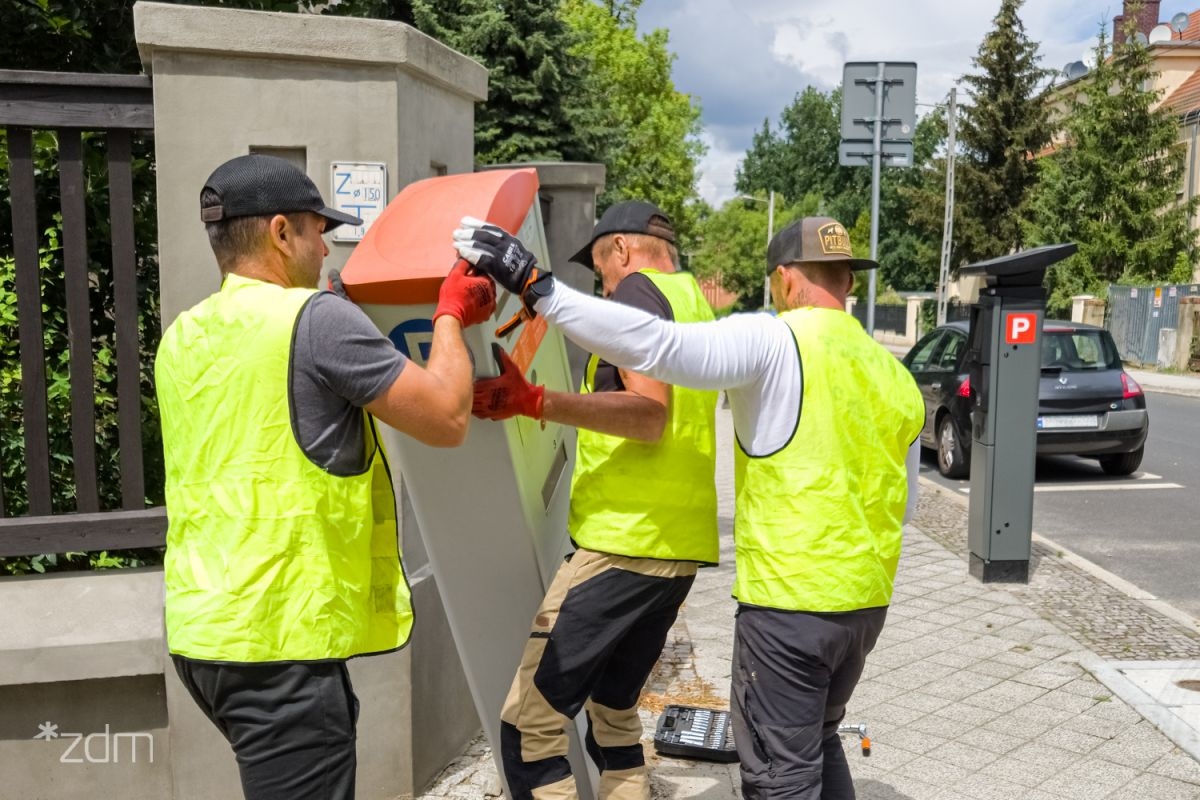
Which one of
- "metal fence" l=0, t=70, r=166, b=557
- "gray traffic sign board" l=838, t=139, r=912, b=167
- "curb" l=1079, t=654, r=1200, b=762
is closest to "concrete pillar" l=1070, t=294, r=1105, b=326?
"gray traffic sign board" l=838, t=139, r=912, b=167

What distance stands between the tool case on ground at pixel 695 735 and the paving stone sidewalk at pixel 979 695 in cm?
6

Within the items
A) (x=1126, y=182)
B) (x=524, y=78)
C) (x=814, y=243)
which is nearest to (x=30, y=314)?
(x=814, y=243)

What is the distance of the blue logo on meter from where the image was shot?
2383mm

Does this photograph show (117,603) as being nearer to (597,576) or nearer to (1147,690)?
(597,576)

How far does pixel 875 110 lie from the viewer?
350 inches

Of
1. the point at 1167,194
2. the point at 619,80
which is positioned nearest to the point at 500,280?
the point at 619,80

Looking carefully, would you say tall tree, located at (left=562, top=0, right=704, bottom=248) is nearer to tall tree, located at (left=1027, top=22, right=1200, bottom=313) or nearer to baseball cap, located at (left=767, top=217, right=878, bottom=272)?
tall tree, located at (left=1027, top=22, right=1200, bottom=313)

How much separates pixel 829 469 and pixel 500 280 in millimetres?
947

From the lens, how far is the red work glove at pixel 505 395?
2.44m

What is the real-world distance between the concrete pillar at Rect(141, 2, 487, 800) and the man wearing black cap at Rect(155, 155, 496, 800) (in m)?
1.25

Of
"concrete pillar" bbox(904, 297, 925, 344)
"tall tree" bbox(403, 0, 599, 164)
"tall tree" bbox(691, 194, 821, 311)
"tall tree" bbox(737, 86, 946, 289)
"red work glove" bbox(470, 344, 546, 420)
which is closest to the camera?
"red work glove" bbox(470, 344, 546, 420)

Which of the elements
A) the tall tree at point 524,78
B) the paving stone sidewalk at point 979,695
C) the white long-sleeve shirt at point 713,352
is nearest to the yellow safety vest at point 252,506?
the white long-sleeve shirt at point 713,352

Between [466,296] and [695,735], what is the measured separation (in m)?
2.45

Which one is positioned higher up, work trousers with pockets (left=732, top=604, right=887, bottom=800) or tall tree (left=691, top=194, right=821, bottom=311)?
tall tree (left=691, top=194, right=821, bottom=311)
